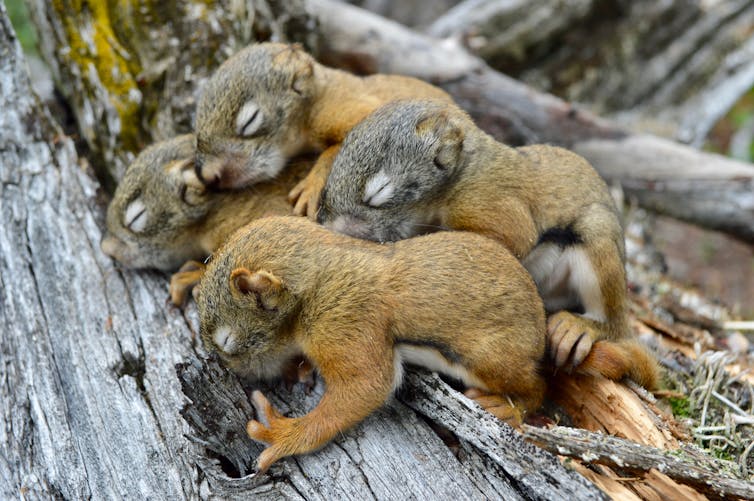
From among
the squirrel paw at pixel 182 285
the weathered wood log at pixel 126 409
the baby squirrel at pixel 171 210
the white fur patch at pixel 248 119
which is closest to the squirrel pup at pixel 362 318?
the weathered wood log at pixel 126 409

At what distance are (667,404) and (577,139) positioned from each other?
3291mm

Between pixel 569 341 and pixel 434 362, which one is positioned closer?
pixel 434 362

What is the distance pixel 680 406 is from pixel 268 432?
7.81 feet

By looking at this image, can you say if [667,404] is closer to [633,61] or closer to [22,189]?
[22,189]

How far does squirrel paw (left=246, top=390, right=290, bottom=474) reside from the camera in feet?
10.8

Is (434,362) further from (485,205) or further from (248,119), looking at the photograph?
(248,119)

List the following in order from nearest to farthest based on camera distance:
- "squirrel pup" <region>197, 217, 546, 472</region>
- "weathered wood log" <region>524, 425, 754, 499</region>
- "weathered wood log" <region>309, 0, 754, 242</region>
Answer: "weathered wood log" <region>524, 425, 754, 499</region>, "squirrel pup" <region>197, 217, 546, 472</region>, "weathered wood log" <region>309, 0, 754, 242</region>

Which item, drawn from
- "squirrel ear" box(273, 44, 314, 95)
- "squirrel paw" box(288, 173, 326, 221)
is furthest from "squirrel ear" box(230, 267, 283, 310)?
"squirrel ear" box(273, 44, 314, 95)

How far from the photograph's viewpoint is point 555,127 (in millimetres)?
6797

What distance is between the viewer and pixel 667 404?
410cm

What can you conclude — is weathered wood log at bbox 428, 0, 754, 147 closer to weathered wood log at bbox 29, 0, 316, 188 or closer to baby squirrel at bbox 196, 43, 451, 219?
weathered wood log at bbox 29, 0, 316, 188

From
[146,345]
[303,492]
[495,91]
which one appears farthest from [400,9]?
[303,492]

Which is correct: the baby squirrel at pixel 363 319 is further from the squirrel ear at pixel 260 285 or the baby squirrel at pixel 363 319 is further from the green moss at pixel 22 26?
the green moss at pixel 22 26

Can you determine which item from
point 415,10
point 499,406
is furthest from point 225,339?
point 415,10
